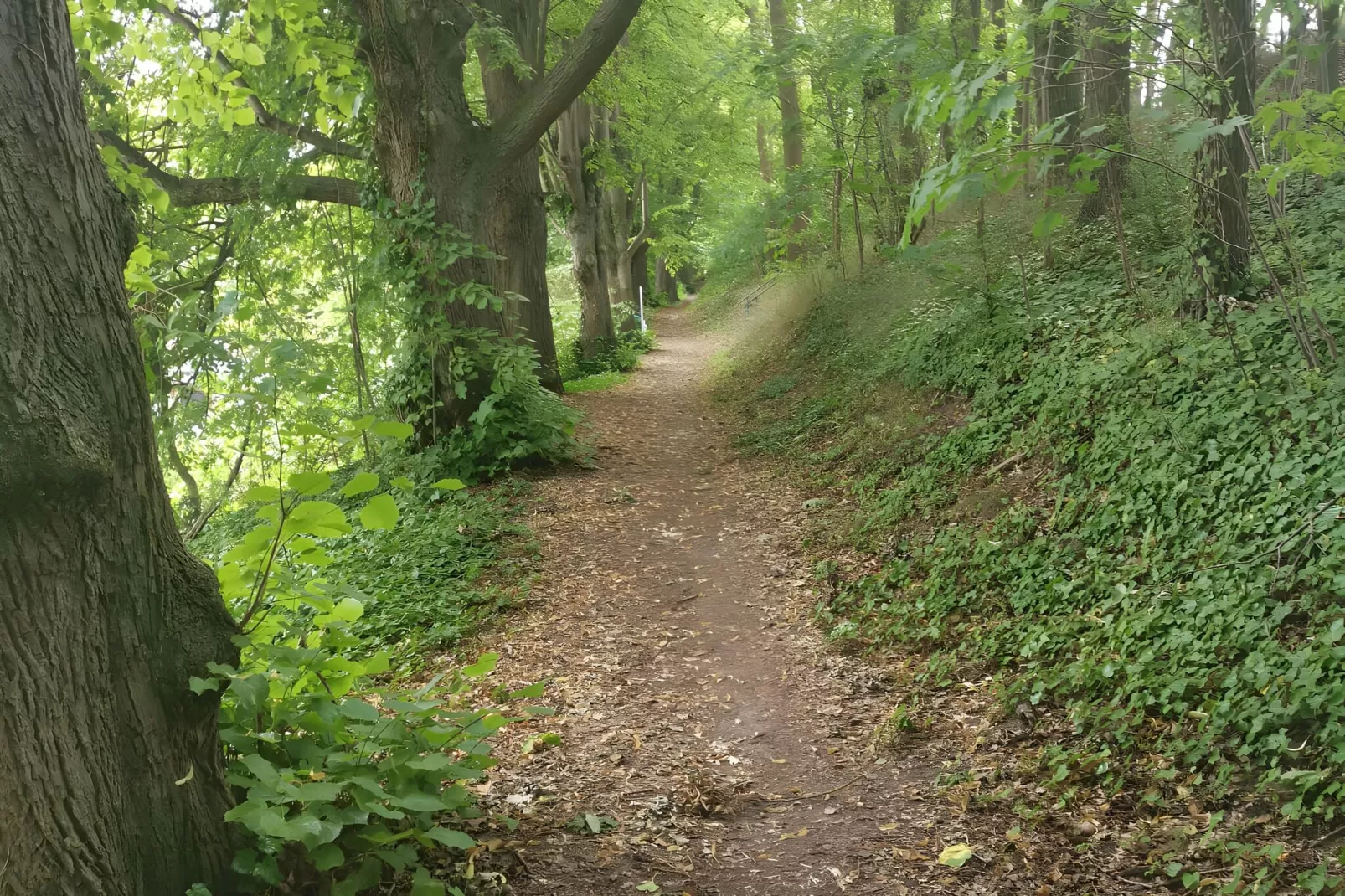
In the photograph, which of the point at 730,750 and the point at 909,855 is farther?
the point at 730,750

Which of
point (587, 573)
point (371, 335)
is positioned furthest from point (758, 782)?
point (371, 335)

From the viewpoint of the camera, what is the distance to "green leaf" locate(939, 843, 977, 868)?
333 cm

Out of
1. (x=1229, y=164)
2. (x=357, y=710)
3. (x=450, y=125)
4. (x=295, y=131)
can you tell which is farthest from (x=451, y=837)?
(x=295, y=131)

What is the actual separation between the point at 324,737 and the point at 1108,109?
8370 millimetres

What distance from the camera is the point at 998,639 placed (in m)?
5.00

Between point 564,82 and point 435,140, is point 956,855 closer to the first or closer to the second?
point 564,82

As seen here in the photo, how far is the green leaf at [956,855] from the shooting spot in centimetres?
333

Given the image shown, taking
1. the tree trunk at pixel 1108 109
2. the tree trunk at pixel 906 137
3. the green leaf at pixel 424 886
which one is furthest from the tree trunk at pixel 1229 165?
the tree trunk at pixel 906 137

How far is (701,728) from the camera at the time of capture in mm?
4750

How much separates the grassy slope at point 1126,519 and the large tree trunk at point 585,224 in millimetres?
9274

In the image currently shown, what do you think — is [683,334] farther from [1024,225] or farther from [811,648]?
[811,648]

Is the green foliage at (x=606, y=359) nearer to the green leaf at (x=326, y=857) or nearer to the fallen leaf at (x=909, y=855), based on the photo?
the fallen leaf at (x=909, y=855)


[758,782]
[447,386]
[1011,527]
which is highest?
[447,386]

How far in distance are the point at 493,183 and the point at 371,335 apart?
2.75 m
